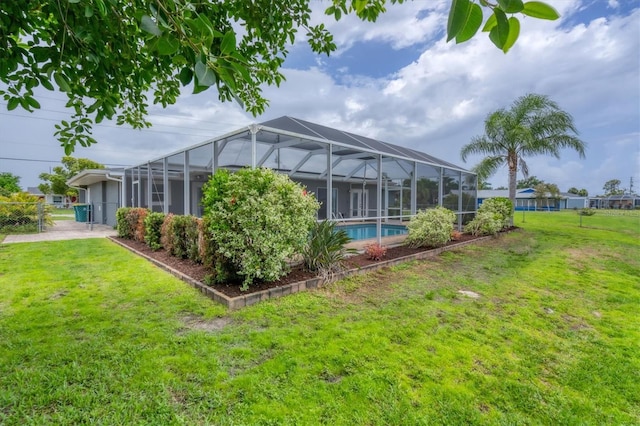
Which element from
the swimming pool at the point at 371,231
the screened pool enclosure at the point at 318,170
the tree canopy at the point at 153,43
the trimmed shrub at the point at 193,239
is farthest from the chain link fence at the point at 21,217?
the tree canopy at the point at 153,43

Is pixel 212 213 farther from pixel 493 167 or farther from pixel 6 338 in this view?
pixel 493 167

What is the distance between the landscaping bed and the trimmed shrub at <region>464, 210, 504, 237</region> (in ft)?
9.25

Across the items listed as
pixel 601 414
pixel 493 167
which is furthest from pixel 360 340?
pixel 493 167

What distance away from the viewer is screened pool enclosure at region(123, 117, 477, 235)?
7250mm

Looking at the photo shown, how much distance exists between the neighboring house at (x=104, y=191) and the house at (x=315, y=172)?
0.07 m

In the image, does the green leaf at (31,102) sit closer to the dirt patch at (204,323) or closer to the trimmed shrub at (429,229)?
the dirt patch at (204,323)

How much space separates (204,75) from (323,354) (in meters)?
2.74

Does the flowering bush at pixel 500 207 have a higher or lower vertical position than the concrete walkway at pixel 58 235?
higher

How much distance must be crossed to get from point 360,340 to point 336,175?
1165 cm

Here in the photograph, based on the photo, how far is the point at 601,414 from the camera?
7.43ft

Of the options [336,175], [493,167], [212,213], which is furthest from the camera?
[493,167]

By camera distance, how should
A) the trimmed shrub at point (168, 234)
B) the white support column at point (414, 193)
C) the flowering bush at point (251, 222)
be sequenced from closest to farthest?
the flowering bush at point (251, 222) → the trimmed shrub at point (168, 234) → the white support column at point (414, 193)

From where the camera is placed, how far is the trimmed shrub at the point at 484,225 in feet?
38.3

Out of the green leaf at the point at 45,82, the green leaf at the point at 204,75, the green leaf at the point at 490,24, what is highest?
the green leaf at the point at 45,82
